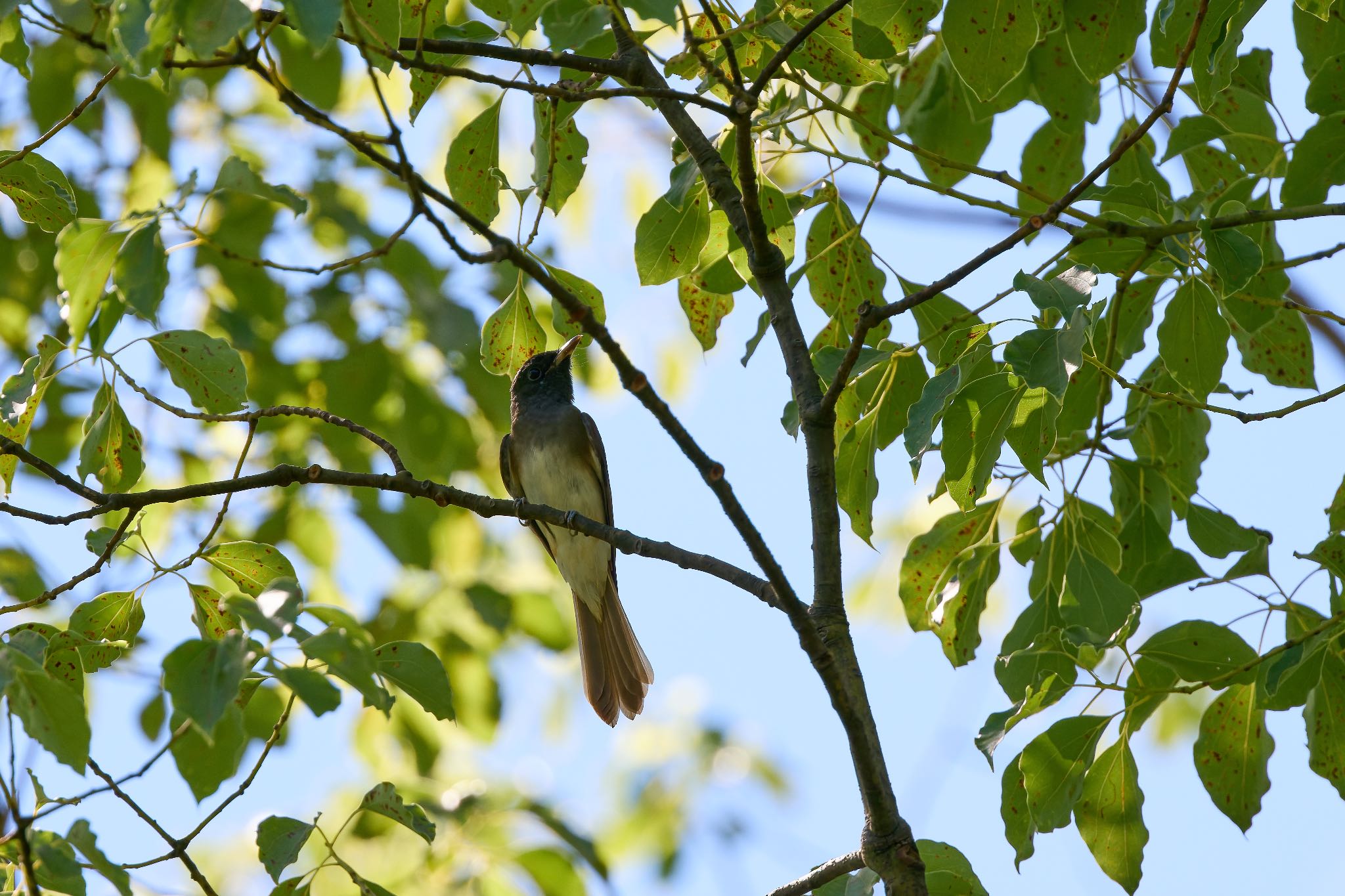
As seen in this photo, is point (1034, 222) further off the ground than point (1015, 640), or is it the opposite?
point (1034, 222)

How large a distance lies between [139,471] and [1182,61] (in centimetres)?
242

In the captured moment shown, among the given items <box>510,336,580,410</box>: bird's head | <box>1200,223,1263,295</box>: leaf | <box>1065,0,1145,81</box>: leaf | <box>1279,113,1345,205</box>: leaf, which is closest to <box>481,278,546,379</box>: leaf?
<box>1065,0,1145,81</box>: leaf

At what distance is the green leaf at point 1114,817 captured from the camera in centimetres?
259

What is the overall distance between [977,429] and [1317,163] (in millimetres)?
949

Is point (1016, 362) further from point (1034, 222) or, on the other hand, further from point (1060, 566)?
point (1060, 566)

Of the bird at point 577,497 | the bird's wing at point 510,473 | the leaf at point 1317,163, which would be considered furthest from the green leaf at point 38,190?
the bird's wing at point 510,473

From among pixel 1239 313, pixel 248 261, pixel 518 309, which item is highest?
pixel 518 309

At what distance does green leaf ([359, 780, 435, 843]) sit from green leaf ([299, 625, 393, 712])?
609 mm

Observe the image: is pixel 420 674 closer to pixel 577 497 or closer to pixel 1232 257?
pixel 1232 257

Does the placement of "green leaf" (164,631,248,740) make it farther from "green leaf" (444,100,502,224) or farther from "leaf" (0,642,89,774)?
"green leaf" (444,100,502,224)

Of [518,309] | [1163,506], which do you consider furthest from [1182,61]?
[518,309]

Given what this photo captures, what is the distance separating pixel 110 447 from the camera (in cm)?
275

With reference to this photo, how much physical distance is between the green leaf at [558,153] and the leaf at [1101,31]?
1181mm

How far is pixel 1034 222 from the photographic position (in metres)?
2.45
